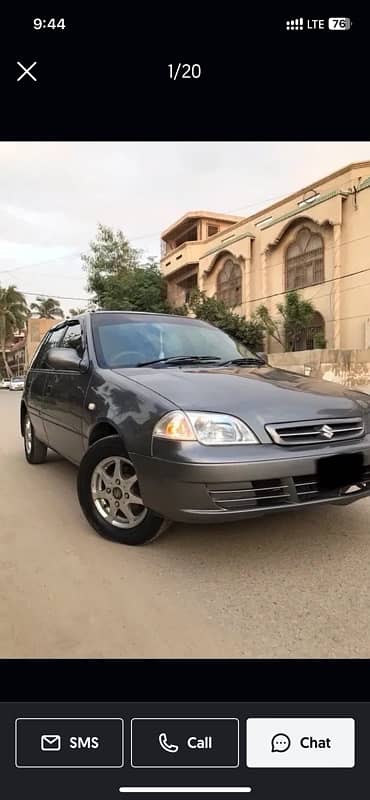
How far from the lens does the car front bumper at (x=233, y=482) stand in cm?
212

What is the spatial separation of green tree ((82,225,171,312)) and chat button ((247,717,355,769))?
27.8m

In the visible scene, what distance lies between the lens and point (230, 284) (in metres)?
25.3

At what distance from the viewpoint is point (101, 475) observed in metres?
2.77

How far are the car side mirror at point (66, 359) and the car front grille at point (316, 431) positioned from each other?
1.63 metres

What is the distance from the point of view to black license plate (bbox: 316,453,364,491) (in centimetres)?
228

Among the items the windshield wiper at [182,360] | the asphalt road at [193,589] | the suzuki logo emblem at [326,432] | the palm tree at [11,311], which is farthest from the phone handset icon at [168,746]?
the palm tree at [11,311]

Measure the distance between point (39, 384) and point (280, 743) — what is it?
388 centimetres

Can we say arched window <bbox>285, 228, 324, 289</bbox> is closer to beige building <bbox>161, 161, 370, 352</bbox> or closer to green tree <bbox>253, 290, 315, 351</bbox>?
beige building <bbox>161, 161, 370, 352</bbox>

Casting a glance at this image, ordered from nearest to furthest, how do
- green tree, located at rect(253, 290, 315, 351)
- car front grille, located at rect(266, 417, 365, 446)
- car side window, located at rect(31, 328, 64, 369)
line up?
car front grille, located at rect(266, 417, 365, 446), car side window, located at rect(31, 328, 64, 369), green tree, located at rect(253, 290, 315, 351)

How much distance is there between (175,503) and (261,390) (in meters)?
0.78
